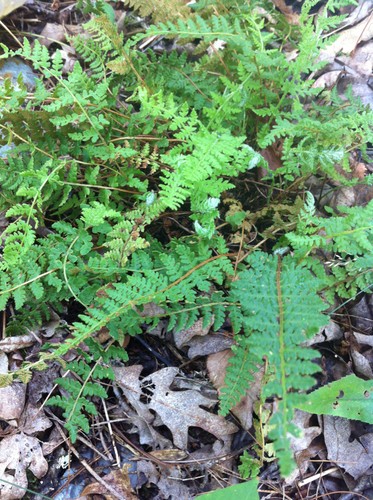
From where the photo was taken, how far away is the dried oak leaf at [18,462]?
233 cm

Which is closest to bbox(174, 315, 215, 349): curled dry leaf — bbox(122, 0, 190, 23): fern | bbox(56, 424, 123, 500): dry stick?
bbox(56, 424, 123, 500): dry stick

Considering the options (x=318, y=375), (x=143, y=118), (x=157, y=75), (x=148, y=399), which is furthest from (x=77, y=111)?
(x=318, y=375)

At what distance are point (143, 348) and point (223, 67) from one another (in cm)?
195

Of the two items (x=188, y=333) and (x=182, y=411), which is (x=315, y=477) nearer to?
(x=182, y=411)

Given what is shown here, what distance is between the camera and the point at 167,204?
2211 mm

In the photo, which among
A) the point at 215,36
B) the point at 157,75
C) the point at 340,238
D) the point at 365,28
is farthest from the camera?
the point at 365,28

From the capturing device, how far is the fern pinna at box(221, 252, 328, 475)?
155 centimetres

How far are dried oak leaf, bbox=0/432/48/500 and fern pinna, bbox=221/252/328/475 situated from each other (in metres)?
1.06

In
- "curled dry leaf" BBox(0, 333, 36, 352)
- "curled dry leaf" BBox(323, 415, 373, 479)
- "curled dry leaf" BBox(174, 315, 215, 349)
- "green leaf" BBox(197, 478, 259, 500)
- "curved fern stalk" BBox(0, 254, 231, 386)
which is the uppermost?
"curved fern stalk" BBox(0, 254, 231, 386)

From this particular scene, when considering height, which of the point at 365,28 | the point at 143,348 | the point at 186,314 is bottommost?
the point at 143,348

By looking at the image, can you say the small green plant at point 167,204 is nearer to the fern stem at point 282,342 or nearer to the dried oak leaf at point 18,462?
the fern stem at point 282,342

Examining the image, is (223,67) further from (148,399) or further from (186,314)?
(148,399)

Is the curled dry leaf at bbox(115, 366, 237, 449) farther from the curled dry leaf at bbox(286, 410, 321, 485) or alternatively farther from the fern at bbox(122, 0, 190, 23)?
the fern at bbox(122, 0, 190, 23)

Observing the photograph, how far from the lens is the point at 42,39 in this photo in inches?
150
